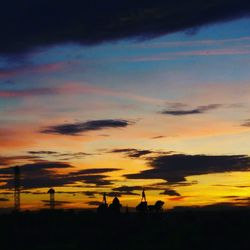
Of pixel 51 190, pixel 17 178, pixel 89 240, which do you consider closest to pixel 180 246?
pixel 89 240

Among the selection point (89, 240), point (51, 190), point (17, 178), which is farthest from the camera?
point (89, 240)

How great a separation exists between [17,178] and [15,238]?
126 feet

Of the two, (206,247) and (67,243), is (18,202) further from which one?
(206,247)

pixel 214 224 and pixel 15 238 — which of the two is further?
pixel 214 224

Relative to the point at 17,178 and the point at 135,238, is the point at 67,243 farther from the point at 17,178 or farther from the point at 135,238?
the point at 17,178

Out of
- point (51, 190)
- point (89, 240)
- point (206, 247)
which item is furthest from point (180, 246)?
point (51, 190)

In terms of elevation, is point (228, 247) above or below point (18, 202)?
below

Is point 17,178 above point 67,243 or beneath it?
above

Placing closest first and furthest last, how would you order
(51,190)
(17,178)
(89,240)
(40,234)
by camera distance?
1. (17,178)
2. (51,190)
3. (89,240)
4. (40,234)

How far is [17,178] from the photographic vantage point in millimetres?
143125

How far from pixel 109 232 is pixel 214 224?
3426 cm

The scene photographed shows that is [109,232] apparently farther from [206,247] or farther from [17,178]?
[17,178]

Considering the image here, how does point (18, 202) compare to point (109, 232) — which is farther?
point (109, 232)

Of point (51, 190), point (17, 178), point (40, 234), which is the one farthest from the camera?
point (40, 234)
